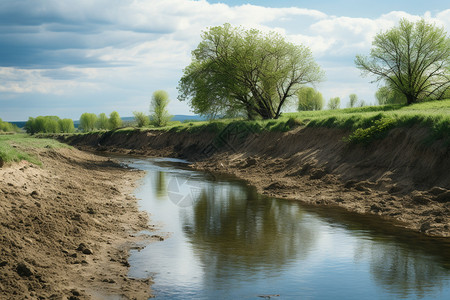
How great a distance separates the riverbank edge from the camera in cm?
1409

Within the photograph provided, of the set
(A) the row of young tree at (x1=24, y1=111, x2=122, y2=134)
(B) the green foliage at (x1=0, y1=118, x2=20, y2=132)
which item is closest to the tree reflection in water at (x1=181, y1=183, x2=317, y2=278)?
(A) the row of young tree at (x1=24, y1=111, x2=122, y2=134)

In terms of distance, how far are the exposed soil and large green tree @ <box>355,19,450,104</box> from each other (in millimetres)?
34586

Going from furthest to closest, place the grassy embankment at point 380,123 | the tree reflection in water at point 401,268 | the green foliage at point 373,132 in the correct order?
the green foliage at point 373,132
the grassy embankment at point 380,123
the tree reflection in water at point 401,268

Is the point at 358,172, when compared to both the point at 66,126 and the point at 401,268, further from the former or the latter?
the point at 66,126

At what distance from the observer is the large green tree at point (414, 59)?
39.2 metres

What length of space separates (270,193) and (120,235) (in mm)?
8979

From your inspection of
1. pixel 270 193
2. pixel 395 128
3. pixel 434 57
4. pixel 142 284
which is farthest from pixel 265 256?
pixel 434 57

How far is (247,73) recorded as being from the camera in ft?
140

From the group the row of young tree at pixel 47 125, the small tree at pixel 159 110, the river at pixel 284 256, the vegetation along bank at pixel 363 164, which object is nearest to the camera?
the river at pixel 284 256

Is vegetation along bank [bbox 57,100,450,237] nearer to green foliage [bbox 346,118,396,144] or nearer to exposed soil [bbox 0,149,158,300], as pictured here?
green foliage [bbox 346,118,396,144]

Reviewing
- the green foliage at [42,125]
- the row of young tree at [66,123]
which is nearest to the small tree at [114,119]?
the row of young tree at [66,123]

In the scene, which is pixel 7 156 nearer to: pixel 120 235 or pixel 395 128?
pixel 120 235

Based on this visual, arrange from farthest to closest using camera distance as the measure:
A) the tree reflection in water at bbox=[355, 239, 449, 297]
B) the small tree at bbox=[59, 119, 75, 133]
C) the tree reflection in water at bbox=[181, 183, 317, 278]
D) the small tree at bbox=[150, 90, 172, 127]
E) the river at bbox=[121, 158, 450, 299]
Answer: the small tree at bbox=[59, 119, 75, 133] → the small tree at bbox=[150, 90, 172, 127] → the tree reflection in water at bbox=[181, 183, 317, 278] → the tree reflection in water at bbox=[355, 239, 449, 297] → the river at bbox=[121, 158, 450, 299]

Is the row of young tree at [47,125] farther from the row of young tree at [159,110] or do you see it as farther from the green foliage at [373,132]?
the green foliage at [373,132]
